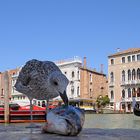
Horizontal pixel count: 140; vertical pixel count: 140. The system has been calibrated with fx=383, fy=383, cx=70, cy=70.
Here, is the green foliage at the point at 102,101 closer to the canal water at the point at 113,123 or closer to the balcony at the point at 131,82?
the balcony at the point at 131,82

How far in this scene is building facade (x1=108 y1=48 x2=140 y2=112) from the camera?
43594 millimetres

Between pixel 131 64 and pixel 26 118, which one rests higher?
pixel 131 64

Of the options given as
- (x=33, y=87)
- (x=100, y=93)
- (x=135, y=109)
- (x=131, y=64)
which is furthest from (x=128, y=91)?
(x=33, y=87)

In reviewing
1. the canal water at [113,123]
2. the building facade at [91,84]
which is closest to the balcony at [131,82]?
the building facade at [91,84]

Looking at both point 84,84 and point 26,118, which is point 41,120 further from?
point 84,84

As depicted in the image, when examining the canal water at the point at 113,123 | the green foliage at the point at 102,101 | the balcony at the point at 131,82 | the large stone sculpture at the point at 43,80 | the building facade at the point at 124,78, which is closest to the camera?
the large stone sculpture at the point at 43,80

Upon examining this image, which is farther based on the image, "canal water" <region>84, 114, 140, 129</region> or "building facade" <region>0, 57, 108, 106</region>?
"building facade" <region>0, 57, 108, 106</region>

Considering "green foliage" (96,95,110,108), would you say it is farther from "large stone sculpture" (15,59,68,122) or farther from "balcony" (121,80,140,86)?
"large stone sculpture" (15,59,68,122)

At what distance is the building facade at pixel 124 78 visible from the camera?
143 ft

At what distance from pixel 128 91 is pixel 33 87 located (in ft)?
124

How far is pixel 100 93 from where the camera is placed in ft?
166

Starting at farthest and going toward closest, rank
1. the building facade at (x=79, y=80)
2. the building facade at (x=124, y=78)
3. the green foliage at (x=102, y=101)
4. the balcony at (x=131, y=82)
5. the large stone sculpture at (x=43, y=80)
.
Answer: the building facade at (x=79, y=80), the green foliage at (x=102, y=101), the building facade at (x=124, y=78), the balcony at (x=131, y=82), the large stone sculpture at (x=43, y=80)

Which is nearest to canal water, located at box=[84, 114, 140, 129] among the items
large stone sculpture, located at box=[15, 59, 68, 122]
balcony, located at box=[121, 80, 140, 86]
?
large stone sculpture, located at box=[15, 59, 68, 122]

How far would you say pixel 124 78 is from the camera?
1785 inches
